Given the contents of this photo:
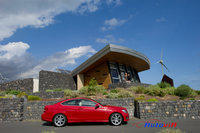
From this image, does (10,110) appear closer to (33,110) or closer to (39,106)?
(33,110)

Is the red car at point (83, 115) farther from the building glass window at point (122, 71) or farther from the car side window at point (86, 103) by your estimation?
the building glass window at point (122, 71)

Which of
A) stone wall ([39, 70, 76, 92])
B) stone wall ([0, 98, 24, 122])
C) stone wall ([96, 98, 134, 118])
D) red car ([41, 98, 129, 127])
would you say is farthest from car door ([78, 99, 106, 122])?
stone wall ([39, 70, 76, 92])

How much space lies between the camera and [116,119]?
8.18 meters

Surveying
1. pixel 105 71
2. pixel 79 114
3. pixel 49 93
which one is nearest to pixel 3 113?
pixel 79 114

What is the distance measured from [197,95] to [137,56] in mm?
10340

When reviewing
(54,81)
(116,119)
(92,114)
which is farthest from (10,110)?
(54,81)

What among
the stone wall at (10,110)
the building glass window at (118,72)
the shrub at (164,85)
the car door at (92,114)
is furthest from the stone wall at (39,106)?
the building glass window at (118,72)

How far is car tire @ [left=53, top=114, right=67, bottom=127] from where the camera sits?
8141 mm

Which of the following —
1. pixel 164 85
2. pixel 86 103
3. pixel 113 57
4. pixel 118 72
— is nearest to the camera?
pixel 86 103

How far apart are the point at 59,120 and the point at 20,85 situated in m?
14.3

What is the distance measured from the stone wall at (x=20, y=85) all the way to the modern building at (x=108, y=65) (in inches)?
273

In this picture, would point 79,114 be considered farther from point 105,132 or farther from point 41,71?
point 41,71

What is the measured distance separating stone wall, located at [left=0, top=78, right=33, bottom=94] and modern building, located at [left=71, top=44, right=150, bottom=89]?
273 inches

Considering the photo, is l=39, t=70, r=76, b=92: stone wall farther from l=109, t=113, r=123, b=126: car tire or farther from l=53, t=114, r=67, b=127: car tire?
l=109, t=113, r=123, b=126: car tire
